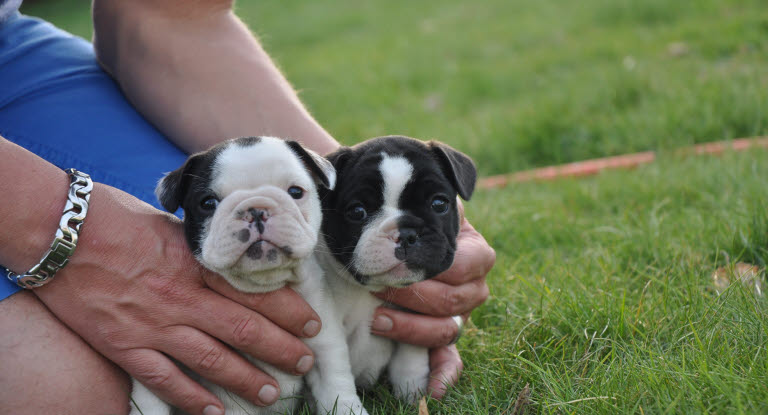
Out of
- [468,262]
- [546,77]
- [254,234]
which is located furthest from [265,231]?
[546,77]

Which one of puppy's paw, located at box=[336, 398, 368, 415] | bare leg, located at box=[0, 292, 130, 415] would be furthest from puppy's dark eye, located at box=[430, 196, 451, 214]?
bare leg, located at box=[0, 292, 130, 415]

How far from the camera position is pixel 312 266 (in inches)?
96.7

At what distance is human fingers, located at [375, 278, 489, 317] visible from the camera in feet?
8.63

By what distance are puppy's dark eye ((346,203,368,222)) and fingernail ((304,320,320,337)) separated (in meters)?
0.41

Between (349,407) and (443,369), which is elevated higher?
(349,407)

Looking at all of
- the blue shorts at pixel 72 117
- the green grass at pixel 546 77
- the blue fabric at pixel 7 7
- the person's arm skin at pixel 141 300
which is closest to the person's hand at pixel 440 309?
the person's arm skin at pixel 141 300

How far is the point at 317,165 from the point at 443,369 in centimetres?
98

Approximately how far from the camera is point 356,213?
247cm

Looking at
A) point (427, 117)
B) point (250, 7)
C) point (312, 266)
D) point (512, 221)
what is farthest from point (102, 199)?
point (250, 7)

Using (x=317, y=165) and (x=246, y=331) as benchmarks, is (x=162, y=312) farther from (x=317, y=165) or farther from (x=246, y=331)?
(x=317, y=165)

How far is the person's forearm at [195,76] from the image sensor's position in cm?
299

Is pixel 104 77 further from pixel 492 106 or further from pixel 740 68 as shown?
pixel 740 68

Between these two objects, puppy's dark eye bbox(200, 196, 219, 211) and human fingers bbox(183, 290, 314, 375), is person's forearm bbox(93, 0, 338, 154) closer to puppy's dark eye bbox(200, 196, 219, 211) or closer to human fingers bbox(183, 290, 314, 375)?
puppy's dark eye bbox(200, 196, 219, 211)

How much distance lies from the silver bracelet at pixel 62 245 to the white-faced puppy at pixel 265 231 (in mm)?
282
